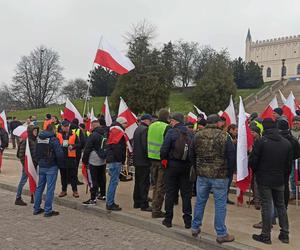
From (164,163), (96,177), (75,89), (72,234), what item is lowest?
(72,234)

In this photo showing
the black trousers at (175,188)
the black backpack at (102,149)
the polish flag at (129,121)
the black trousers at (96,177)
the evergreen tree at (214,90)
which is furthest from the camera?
the evergreen tree at (214,90)

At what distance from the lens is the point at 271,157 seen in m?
6.69

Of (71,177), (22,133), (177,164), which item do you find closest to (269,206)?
(177,164)

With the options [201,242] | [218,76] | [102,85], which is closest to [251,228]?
[201,242]

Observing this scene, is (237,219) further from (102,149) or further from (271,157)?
(102,149)

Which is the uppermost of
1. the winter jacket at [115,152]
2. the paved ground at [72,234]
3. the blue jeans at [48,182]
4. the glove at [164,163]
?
the winter jacket at [115,152]

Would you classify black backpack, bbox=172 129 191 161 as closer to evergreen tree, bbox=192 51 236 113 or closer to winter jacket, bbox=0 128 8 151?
winter jacket, bbox=0 128 8 151

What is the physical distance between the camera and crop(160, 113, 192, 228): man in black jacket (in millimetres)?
7461

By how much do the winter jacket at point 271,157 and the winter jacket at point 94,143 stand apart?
369 cm

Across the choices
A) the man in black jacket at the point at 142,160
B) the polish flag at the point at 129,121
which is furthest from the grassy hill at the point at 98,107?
the man in black jacket at the point at 142,160

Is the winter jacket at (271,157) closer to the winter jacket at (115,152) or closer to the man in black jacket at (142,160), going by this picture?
the man in black jacket at (142,160)

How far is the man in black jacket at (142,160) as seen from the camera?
28.8 feet

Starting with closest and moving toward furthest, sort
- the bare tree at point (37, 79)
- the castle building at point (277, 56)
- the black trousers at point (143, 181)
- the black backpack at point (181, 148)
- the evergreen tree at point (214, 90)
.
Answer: the black backpack at point (181, 148), the black trousers at point (143, 181), the evergreen tree at point (214, 90), the bare tree at point (37, 79), the castle building at point (277, 56)

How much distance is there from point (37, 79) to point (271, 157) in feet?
245
